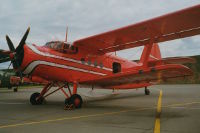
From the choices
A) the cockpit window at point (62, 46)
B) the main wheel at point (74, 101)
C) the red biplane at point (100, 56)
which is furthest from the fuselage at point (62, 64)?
the main wheel at point (74, 101)

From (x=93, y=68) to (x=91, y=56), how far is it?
0.51 meters

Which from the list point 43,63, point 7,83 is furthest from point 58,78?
point 7,83

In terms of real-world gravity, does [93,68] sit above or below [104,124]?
above

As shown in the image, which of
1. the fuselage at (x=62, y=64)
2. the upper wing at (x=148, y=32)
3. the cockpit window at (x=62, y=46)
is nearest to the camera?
the upper wing at (x=148, y=32)

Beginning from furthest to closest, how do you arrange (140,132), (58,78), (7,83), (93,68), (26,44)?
(7,83) → (93,68) → (58,78) → (26,44) → (140,132)

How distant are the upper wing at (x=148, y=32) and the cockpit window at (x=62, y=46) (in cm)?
31

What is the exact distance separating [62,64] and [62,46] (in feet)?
2.27

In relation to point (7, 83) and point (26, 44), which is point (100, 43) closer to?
point (26, 44)

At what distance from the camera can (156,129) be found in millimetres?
4348

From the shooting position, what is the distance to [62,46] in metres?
8.33

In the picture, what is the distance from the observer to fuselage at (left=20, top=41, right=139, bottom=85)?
753cm

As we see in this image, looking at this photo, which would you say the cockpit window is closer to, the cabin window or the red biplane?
the red biplane

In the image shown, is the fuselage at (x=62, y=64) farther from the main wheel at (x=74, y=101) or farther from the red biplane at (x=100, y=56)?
the main wheel at (x=74, y=101)

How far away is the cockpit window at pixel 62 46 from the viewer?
8.30m
